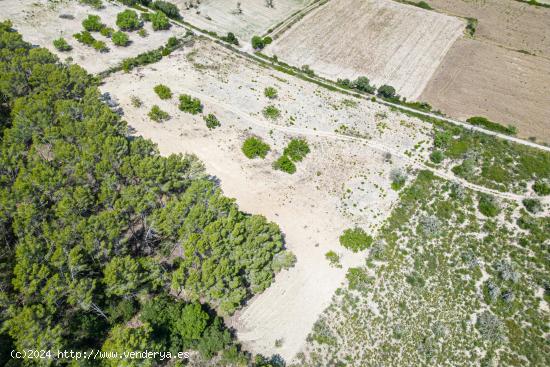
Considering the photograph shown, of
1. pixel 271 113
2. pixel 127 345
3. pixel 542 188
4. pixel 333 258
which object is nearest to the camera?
pixel 127 345

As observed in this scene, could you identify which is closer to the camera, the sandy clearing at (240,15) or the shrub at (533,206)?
the shrub at (533,206)

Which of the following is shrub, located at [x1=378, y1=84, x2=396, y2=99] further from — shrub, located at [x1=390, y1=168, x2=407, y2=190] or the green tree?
the green tree

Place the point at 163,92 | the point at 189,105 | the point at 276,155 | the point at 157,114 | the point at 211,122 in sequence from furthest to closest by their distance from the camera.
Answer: the point at 163,92 → the point at 189,105 → the point at 211,122 → the point at 157,114 → the point at 276,155

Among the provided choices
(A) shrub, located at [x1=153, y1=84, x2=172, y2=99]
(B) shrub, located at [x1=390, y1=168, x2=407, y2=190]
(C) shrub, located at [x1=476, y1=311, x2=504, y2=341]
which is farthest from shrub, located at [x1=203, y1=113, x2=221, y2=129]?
(C) shrub, located at [x1=476, y1=311, x2=504, y2=341]

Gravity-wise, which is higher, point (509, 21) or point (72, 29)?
point (509, 21)

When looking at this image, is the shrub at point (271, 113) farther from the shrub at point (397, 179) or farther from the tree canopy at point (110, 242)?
the shrub at point (397, 179)

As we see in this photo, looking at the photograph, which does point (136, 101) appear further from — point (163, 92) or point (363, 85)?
point (363, 85)

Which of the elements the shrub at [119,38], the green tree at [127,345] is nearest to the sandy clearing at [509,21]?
the shrub at [119,38]

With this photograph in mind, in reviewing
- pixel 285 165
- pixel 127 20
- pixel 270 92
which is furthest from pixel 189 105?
pixel 127 20
